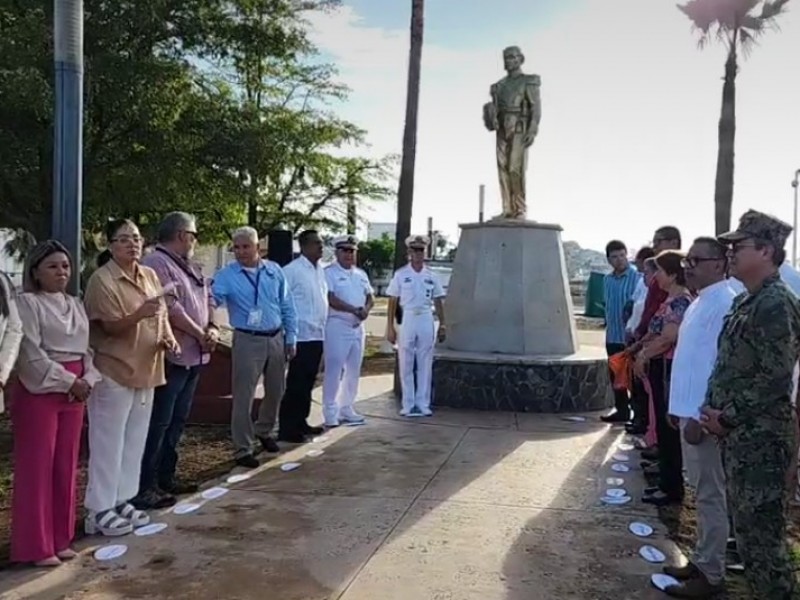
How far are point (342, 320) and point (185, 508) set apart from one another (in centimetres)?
281

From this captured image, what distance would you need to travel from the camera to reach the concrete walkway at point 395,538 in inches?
148

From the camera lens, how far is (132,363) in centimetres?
438

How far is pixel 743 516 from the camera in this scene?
127 inches

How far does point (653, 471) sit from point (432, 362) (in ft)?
9.96

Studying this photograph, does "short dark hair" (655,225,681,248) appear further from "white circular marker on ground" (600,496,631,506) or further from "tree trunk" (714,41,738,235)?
"tree trunk" (714,41,738,235)

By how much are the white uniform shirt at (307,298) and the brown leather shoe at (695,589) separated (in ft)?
12.6

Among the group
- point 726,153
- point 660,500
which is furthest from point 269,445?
point 726,153

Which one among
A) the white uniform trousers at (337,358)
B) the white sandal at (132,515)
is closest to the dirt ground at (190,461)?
the white sandal at (132,515)

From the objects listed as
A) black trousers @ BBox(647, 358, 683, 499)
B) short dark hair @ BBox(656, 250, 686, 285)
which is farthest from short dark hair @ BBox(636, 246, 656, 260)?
short dark hair @ BBox(656, 250, 686, 285)

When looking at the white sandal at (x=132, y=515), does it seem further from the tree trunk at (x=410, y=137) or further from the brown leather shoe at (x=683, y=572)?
the tree trunk at (x=410, y=137)

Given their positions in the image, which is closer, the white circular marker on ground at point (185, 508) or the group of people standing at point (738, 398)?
the group of people standing at point (738, 398)

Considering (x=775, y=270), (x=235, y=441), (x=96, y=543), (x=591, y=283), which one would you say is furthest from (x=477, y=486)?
(x=591, y=283)

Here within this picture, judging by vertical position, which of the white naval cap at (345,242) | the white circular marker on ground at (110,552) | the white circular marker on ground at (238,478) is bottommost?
the white circular marker on ground at (238,478)

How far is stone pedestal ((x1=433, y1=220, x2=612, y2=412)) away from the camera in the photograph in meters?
8.63
